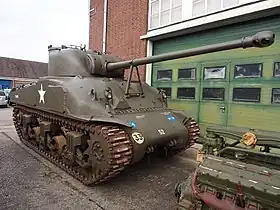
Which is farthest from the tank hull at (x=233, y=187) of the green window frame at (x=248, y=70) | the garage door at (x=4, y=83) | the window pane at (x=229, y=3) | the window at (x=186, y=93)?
the garage door at (x=4, y=83)

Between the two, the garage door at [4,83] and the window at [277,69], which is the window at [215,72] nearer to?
the window at [277,69]

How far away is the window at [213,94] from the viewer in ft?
25.5

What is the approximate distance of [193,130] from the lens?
5.68 m

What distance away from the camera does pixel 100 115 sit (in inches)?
185

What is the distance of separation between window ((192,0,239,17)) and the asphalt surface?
425 cm

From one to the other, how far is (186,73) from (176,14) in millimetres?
1961

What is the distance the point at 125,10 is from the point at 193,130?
7041 mm

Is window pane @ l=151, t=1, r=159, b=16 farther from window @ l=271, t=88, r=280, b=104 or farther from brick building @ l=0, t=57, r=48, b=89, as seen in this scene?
brick building @ l=0, t=57, r=48, b=89

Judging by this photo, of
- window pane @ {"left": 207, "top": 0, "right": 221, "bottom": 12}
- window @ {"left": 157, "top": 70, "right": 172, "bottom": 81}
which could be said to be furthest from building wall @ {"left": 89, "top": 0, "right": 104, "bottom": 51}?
window pane @ {"left": 207, "top": 0, "right": 221, "bottom": 12}

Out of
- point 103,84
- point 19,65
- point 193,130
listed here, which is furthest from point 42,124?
point 19,65

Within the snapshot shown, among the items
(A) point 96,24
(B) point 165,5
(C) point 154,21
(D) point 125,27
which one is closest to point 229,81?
(B) point 165,5

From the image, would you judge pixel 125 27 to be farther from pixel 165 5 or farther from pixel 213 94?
pixel 213 94

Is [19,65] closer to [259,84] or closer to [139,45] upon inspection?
[139,45]

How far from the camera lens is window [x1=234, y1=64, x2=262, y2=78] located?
6905mm
